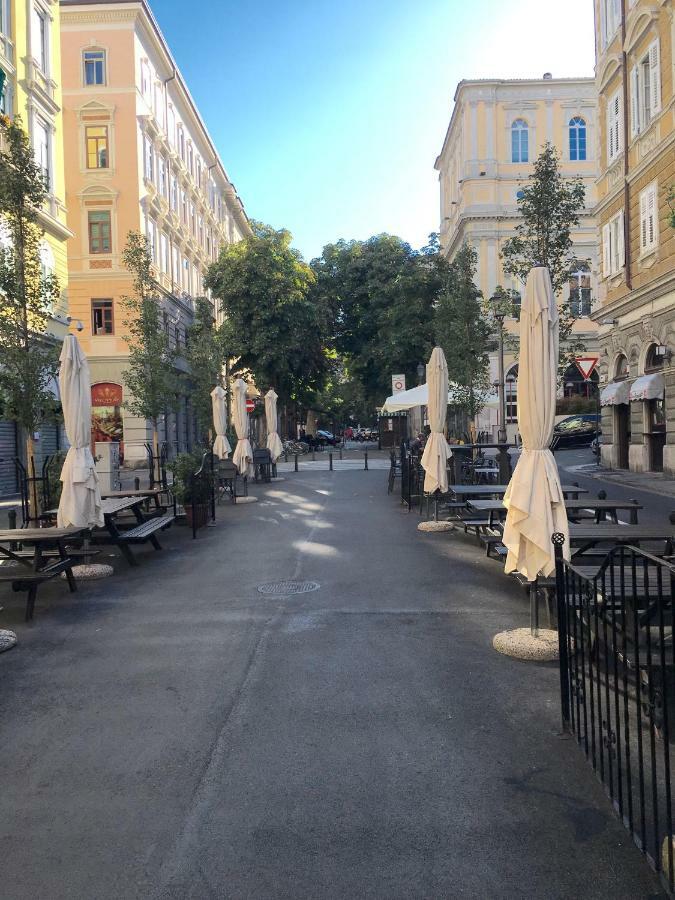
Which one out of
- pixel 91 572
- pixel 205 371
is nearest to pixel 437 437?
pixel 91 572

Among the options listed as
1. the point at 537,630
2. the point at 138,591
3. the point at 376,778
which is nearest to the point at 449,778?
the point at 376,778

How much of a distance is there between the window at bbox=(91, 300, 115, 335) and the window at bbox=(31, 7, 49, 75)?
10.4 meters

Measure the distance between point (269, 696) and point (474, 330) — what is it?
2185cm

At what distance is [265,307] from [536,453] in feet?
106

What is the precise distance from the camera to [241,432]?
1800 centimetres

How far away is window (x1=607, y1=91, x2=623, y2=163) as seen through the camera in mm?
23938

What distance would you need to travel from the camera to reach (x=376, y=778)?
3541 mm

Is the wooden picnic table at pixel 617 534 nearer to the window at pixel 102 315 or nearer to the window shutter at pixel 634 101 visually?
the window shutter at pixel 634 101

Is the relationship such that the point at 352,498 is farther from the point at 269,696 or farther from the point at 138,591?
the point at 269,696

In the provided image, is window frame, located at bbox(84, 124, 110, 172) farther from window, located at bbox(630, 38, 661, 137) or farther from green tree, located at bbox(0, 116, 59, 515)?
green tree, located at bbox(0, 116, 59, 515)

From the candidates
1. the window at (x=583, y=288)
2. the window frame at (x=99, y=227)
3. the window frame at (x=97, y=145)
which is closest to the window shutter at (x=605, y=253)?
the window at (x=583, y=288)

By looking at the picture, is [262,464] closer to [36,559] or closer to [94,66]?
[36,559]

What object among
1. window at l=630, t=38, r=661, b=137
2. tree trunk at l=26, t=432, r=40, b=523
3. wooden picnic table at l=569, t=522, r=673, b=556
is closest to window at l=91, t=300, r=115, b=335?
window at l=630, t=38, r=661, b=137

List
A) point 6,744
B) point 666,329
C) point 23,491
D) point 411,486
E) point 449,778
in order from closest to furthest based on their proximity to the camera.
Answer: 1. point 449,778
2. point 6,744
3. point 23,491
4. point 411,486
5. point 666,329
